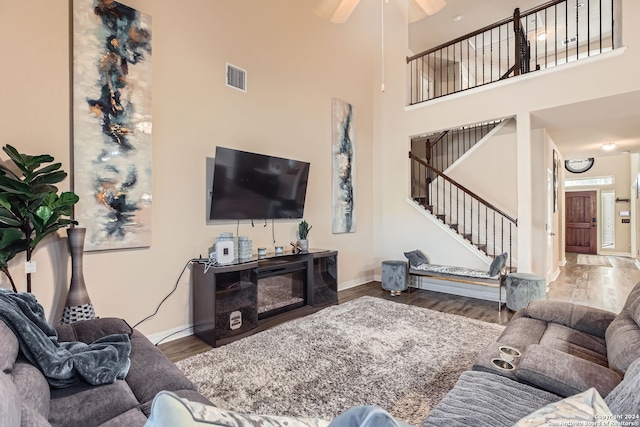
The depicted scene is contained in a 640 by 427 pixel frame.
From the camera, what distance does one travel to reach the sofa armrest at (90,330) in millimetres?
1947

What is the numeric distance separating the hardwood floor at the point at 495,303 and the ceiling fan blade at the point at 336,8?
3174mm

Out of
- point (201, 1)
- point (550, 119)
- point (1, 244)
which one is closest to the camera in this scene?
point (1, 244)

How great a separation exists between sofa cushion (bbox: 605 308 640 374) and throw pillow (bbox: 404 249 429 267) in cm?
314

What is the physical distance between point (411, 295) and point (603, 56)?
12.6 ft

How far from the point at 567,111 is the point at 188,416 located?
541cm

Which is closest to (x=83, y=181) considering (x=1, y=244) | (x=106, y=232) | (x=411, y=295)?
(x=106, y=232)

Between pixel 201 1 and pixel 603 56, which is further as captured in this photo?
pixel 603 56

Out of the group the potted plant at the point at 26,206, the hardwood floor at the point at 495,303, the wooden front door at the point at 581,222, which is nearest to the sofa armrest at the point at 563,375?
the hardwood floor at the point at 495,303

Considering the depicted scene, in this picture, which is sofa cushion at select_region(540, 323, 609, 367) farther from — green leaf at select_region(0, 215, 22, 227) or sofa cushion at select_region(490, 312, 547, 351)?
green leaf at select_region(0, 215, 22, 227)

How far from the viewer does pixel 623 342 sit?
1.59 meters

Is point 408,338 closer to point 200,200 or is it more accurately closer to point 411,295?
point 411,295

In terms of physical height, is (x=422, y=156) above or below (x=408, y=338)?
above

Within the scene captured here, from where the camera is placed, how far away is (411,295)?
4.90m

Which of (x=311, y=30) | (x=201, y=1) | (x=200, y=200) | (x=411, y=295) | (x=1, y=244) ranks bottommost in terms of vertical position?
(x=411, y=295)
